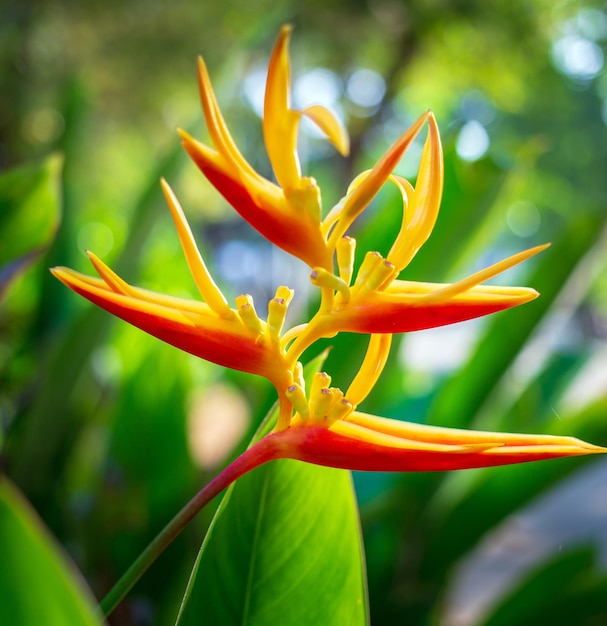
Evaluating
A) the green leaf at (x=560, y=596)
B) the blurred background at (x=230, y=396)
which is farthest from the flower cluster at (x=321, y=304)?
the green leaf at (x=560, y=596)

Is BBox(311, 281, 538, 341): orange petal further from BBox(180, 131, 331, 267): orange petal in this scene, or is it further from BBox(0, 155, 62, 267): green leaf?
BBox(0, 155, 62, 267): green leaf

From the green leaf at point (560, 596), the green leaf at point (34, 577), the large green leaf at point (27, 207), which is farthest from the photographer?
the green leaf at point (560, 596)

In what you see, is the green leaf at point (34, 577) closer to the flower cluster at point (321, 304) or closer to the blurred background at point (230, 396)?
the flower cluster at point (321, 304)

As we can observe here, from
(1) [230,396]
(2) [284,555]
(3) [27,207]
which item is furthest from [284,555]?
(1) [230,396]

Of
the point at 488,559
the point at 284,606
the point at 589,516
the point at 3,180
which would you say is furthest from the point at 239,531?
the point at 589,516

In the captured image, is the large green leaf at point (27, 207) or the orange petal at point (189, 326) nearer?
the orange petal at point (189, 326)

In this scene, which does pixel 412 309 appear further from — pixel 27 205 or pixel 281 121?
pixel 27 205
